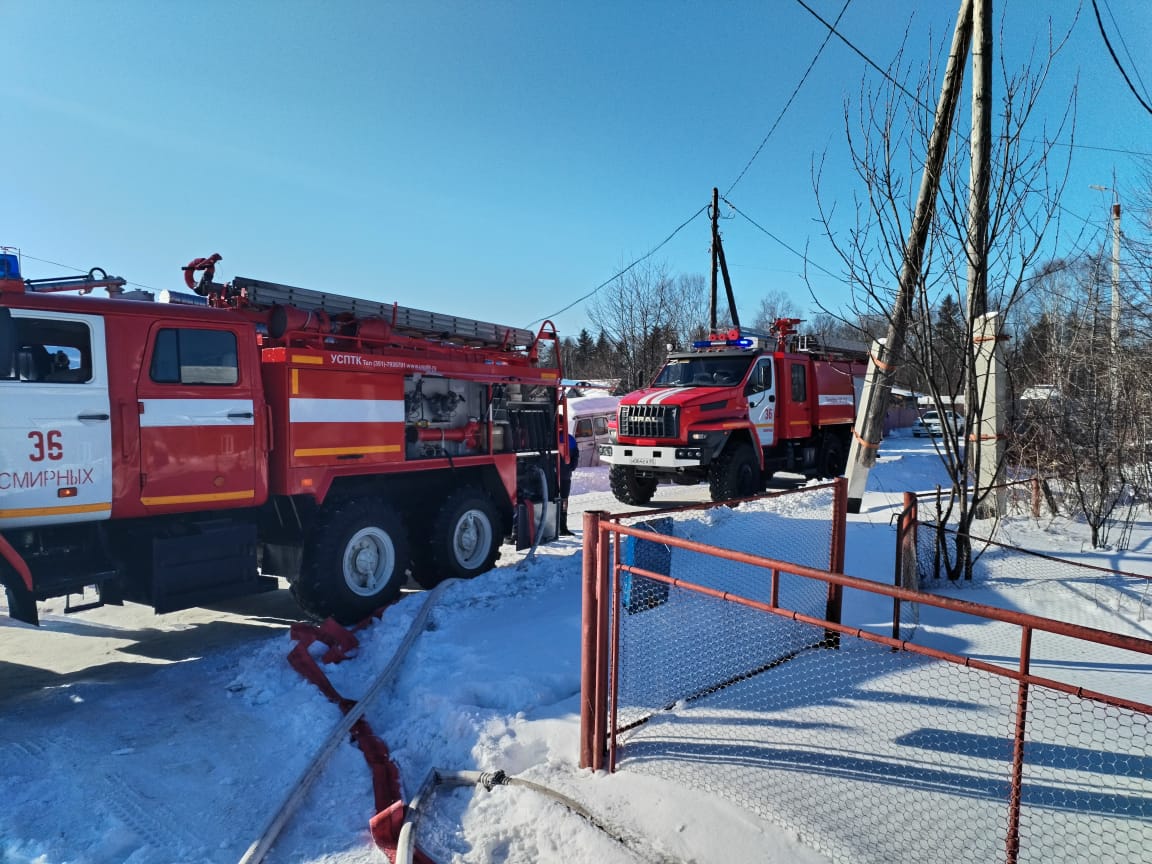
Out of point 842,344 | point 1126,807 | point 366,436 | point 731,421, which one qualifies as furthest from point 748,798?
point 842,344

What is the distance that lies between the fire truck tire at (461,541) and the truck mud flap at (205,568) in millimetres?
1774

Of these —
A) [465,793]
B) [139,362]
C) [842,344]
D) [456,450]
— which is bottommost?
[465,793]

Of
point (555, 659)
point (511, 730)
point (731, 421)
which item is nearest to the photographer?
point (511, 730)

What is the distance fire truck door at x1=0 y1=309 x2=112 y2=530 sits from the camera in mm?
4781

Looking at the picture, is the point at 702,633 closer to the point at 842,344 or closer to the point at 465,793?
the point at 465,793

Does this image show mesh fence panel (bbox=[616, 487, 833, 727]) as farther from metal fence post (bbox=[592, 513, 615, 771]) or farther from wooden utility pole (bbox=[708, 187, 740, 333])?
wooden utility pole (bbox=[708, 187, 740, 333])

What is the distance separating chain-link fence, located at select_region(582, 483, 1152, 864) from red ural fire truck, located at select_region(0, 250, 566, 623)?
2.82 metres

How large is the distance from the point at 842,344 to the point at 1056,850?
1431 cm

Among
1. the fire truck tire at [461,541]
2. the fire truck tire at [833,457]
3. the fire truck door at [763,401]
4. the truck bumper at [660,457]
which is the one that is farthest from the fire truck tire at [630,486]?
the fire truck tire at [461,541]

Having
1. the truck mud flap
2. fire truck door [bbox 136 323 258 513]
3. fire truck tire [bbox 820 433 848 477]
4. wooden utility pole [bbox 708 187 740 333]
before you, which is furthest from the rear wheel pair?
wooden utility pole [bbox 708 187 740 333]

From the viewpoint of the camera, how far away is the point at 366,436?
22.0 ft

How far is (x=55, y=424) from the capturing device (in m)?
4.95

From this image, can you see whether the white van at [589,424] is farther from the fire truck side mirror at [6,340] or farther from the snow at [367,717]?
the fire truck side mirror at [6,340]

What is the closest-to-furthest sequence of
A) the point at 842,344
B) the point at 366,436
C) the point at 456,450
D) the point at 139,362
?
1. the point at 139,362
2. the point at 366,436
3. the point at 456,450
4. the point at 842,344
